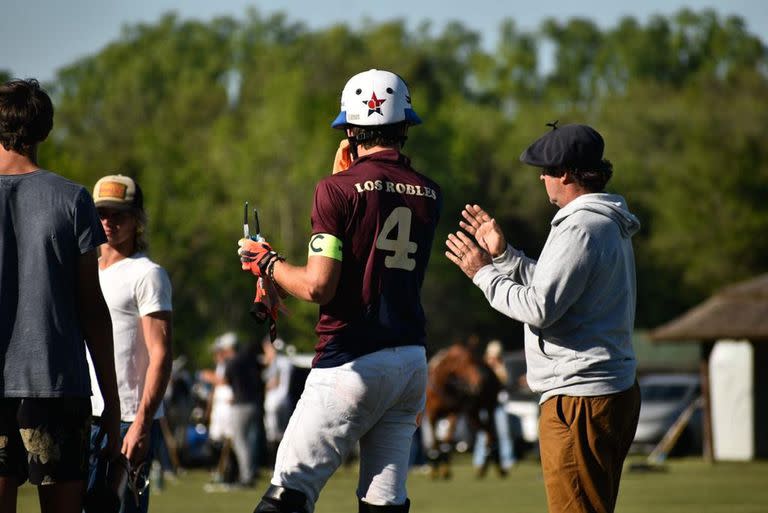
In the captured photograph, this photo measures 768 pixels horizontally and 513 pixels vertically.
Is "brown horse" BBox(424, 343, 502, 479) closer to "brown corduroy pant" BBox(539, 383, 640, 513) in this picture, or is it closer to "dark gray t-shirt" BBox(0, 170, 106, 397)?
"brown corduroy pant" BBox(539, 383, 640, 513)

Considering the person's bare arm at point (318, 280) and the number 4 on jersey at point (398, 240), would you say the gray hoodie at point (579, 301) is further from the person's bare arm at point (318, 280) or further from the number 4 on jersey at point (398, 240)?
the person's bare arm at point (318, 280)

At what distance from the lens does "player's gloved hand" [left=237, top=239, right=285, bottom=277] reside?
20.7ft

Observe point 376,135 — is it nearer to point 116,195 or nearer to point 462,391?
point 116,195

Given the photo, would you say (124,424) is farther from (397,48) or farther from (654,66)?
(654,66)

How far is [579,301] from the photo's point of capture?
254 inches

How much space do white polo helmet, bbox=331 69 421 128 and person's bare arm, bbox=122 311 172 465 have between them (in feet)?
5.06

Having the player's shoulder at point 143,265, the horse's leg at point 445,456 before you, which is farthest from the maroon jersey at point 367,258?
the horse's leg at point 445,456

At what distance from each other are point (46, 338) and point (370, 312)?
4.36ft

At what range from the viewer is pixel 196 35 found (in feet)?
300

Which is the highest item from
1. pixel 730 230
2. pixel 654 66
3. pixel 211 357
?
pixel 654 66

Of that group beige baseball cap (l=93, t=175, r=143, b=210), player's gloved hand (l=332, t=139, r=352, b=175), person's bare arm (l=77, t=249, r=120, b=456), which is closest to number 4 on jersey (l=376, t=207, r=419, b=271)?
player's gloved hand (l=332, t=139, r=352, b=175)

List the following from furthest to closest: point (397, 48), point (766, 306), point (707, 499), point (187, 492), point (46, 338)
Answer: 1. point (397, 48)
2. point (766, 306)
3. point (187, 492)
4. point (707, 499)
5. point (46, 338)

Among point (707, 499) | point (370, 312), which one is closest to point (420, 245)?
point (370, 312)

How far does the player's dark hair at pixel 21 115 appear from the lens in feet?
18.2
